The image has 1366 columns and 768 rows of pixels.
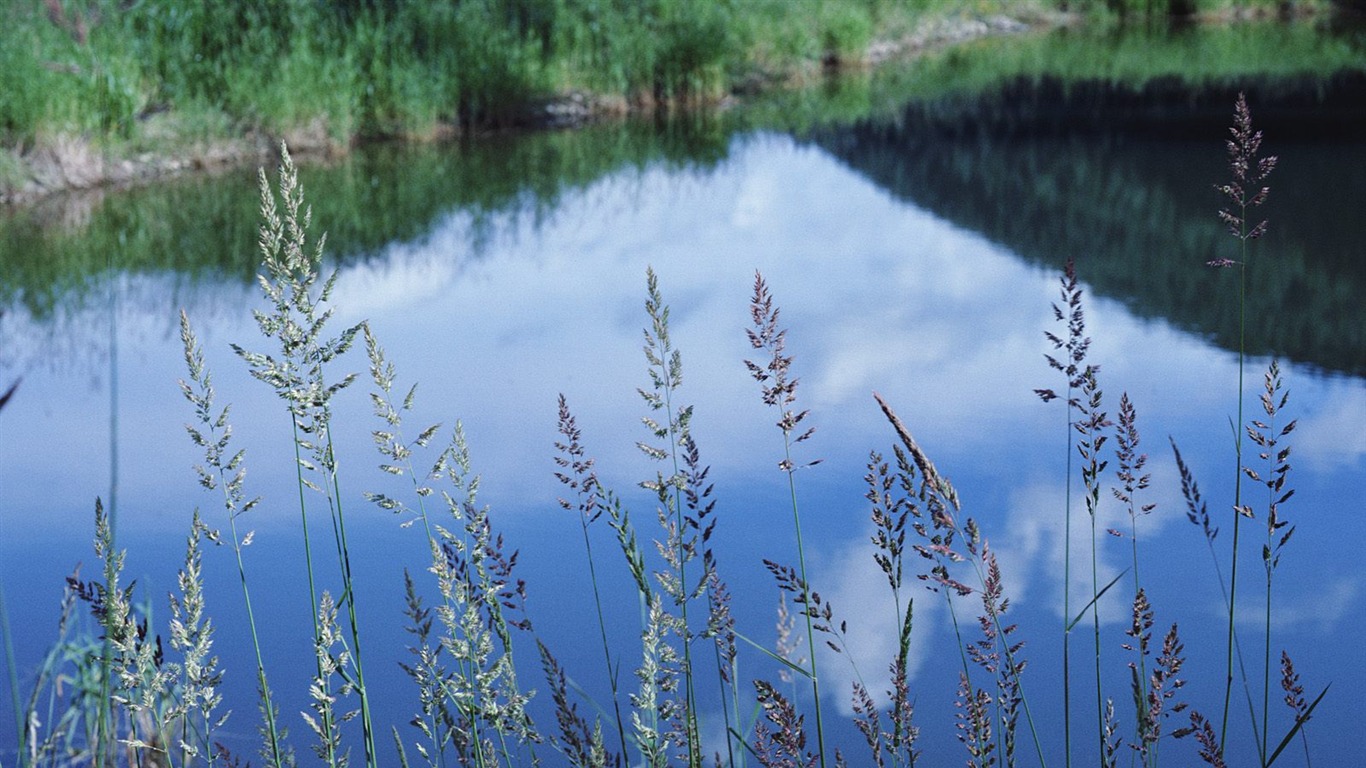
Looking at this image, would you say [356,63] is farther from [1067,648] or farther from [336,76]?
[1067,648]

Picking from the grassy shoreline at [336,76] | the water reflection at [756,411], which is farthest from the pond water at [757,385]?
the grassy shoreline at [336,76]

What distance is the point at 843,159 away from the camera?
8.66m

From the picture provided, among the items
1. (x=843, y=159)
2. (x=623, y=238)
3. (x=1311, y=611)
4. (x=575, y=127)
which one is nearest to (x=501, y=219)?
(x=623, y=238)

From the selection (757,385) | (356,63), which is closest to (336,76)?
(356,63)

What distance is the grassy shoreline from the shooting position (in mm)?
7941

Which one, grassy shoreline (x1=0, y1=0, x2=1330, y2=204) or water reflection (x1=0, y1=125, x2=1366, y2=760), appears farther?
grassy shoreline (x1=0, y1=0, x2=1330, y2=204)

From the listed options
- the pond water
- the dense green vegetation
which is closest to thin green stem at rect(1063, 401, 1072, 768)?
the pond water

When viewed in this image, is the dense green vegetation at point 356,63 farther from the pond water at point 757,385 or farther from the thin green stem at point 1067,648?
the thin green stem at point 1067,648

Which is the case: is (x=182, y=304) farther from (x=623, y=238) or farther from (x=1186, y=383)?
(x=1186, y=383)

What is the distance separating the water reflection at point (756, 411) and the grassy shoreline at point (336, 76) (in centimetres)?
120

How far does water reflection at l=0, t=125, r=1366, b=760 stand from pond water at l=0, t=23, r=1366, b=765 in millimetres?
14

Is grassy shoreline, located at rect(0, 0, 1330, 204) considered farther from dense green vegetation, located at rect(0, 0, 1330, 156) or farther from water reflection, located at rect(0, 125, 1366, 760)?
water reflection, located at rect(0, 125, 1366, 760)

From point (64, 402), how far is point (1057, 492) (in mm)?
3049

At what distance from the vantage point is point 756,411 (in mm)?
4141
